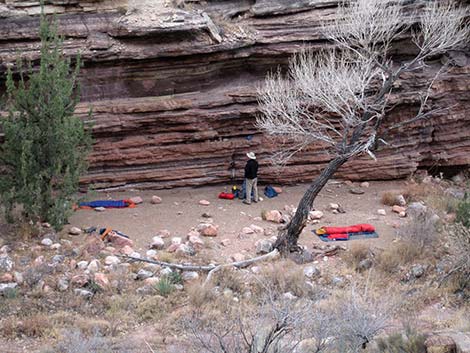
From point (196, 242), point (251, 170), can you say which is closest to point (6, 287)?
point (196, 242)

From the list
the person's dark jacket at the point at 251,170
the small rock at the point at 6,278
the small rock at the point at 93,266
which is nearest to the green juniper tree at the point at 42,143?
the small rock at the point at 93,266

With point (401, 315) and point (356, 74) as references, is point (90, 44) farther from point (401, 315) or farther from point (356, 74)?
point (401, 315)

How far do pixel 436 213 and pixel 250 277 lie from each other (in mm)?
4737

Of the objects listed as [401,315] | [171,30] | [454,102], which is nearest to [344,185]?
[454,102]

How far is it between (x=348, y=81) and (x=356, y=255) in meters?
3.01

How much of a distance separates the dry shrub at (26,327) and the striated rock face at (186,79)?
6.15 meters

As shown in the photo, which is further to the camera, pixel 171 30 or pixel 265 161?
pixel 265 161

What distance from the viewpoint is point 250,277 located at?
13.0 meters

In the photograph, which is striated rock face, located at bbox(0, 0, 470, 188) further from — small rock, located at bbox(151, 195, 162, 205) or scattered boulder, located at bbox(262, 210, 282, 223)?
scattered boulder, located at bbox(262, 210, 282, 223)

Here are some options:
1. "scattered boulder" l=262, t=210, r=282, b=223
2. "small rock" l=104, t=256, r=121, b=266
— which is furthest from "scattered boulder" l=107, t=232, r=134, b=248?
"scattered boulder" l=262, t=210, r=282, b=223

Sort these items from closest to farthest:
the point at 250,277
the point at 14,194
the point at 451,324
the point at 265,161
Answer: the point at 451,324 < the point at 250,277 < the point at 14,194 < the point at 265,161

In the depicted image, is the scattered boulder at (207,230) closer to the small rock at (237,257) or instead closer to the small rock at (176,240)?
the small rock at (176,240)

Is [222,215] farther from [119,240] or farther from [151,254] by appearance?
[151,254]

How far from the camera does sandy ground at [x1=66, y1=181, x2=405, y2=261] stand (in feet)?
48.3
